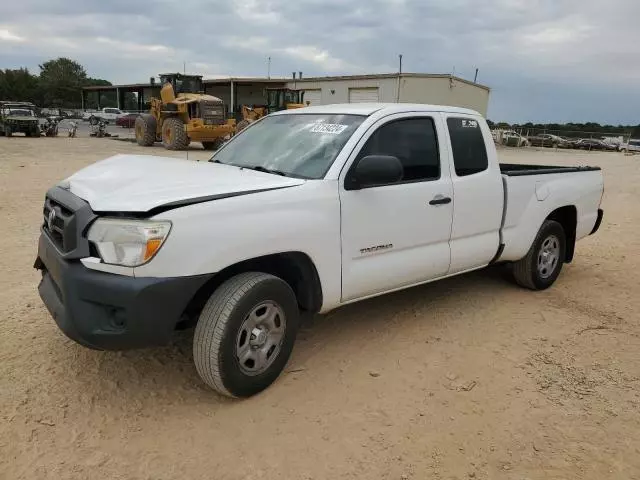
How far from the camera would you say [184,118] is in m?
21.6

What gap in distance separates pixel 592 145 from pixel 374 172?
46.2 metres

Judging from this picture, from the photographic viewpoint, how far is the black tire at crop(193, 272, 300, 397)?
3061 millimetres

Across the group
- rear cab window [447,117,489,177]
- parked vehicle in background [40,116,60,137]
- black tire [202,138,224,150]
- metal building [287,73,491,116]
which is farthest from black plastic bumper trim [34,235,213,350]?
metal building [287,73,491,116]

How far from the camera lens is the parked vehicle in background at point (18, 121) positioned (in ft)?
85.8

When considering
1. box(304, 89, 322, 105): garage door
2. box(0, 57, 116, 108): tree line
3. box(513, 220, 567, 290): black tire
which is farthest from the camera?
box(0, 57, 116, 108): tree line

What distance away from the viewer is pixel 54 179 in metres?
12.2

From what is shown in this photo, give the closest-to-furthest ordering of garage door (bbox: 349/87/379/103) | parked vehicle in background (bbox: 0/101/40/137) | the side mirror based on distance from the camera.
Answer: the side mirror
parked vehicle in background (bbox: 0/101/40/137)
garage door (bbox: 349/87/379/103)

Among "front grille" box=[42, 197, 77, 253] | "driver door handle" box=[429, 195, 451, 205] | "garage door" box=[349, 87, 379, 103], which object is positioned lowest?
"front grille" box=[42, 197, 77, 253]

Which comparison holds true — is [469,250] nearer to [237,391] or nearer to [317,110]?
[317,110]

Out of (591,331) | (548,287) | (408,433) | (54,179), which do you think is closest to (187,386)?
(408,433)

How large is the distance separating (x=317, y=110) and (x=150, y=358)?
2.34 m

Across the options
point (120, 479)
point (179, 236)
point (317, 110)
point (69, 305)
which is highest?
point (317, 110)

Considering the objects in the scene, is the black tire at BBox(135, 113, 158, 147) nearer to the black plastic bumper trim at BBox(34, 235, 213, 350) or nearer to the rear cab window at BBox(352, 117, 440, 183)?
the rear cab window at BBox(352, 117, 440, 183)

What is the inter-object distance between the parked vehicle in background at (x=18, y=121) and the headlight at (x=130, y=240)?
27.7 metres
